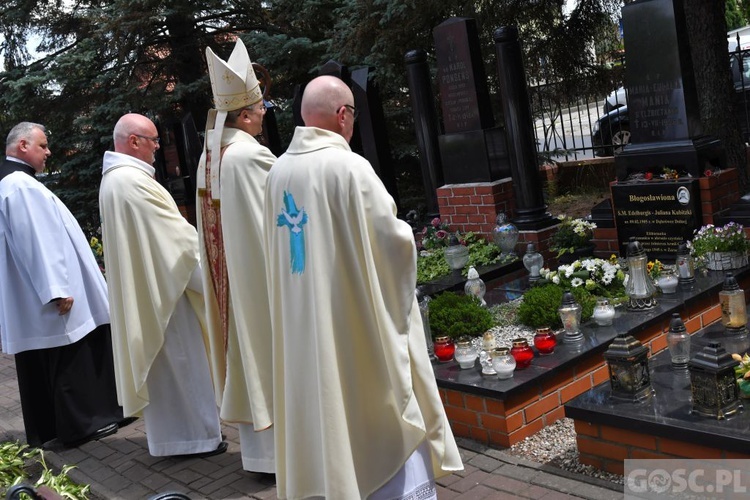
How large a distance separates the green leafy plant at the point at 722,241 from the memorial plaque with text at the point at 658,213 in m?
0.51

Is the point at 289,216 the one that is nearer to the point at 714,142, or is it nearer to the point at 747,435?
the point at 747,435

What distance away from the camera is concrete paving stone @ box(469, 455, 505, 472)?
14.7 feet

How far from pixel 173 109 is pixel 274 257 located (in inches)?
462

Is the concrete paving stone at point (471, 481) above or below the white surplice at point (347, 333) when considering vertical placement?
below

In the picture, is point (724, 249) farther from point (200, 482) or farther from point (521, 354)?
point (200, 482)

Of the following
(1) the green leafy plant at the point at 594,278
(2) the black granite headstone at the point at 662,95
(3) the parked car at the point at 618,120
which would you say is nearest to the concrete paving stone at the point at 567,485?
(1) the green leafy plant at the point at 594,278

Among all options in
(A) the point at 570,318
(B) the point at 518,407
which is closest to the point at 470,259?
(A) the point at 570,318

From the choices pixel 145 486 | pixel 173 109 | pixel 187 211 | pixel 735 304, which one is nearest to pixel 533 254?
pixel 735 304

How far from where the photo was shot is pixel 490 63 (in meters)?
11.5

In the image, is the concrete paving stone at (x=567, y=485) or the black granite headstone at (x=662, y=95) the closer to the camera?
the concrete paving stone at (x=567, y=485)

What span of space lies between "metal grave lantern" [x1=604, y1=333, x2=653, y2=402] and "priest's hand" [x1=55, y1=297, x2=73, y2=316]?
3.79m

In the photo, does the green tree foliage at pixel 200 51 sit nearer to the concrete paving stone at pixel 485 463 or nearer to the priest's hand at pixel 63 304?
the priest's hand at pixel 63 304

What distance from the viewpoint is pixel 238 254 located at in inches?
175

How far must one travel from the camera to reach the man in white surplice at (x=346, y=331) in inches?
135
